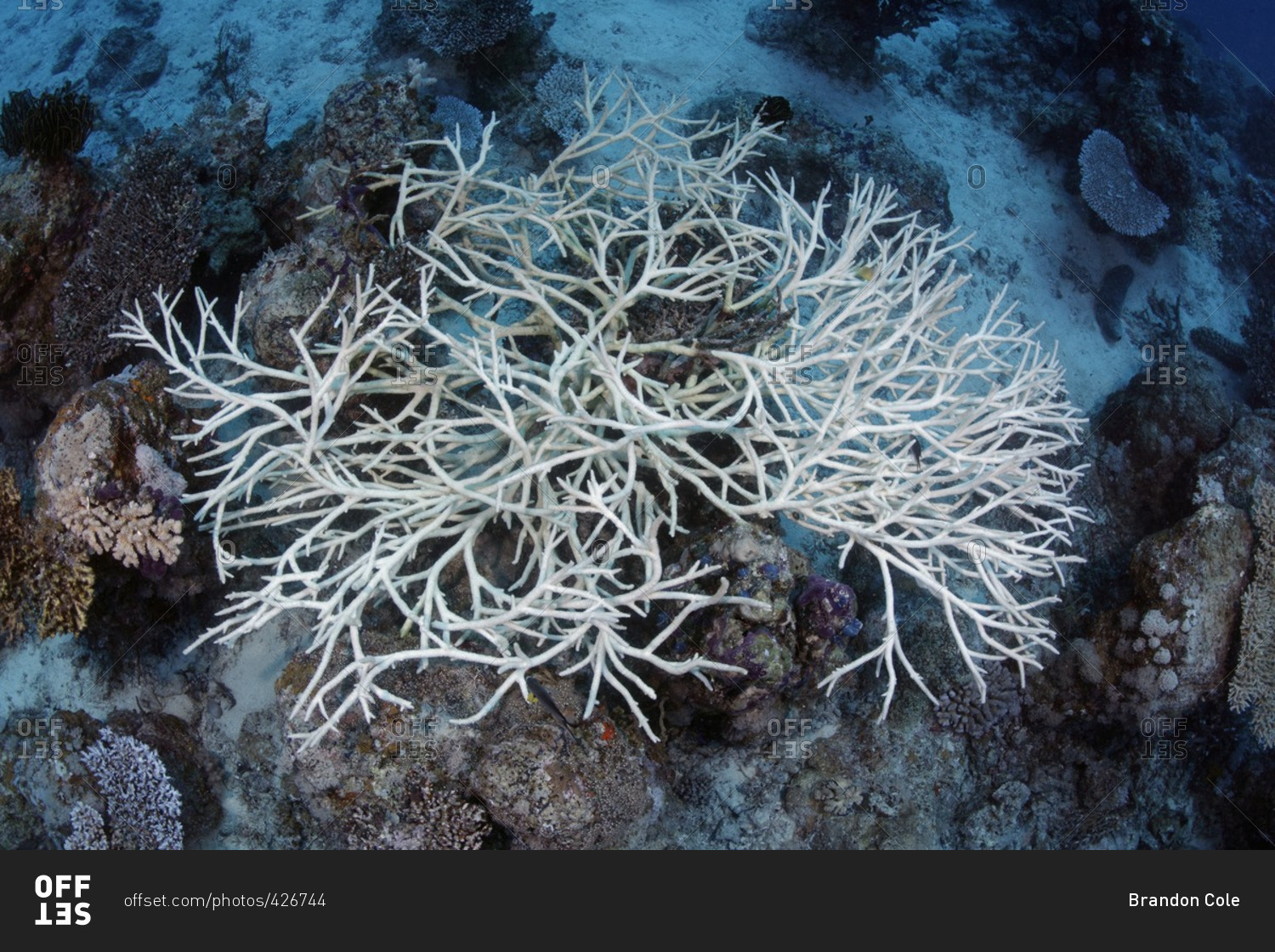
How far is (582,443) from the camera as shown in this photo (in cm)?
293

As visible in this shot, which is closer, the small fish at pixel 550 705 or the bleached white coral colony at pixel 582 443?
the bleached white coral colony at pixel 582 443

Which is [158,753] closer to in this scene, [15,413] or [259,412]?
[259,412]

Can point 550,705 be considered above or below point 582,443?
below

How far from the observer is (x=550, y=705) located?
2.94 meters

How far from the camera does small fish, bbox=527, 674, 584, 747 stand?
2.92 meters

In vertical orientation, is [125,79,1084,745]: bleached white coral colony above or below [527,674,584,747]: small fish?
above

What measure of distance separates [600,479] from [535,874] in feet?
5.31

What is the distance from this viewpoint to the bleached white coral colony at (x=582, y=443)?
2641 millimetres

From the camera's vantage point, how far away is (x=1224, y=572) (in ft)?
12.3

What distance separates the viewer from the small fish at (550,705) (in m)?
2.92

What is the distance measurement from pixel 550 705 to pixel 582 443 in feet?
3.57

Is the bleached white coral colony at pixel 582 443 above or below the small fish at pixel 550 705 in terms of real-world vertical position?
above

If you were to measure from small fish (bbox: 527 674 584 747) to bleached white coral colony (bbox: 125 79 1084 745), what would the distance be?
0.10 meters

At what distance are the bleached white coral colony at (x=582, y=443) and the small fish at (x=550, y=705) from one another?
95 mm
